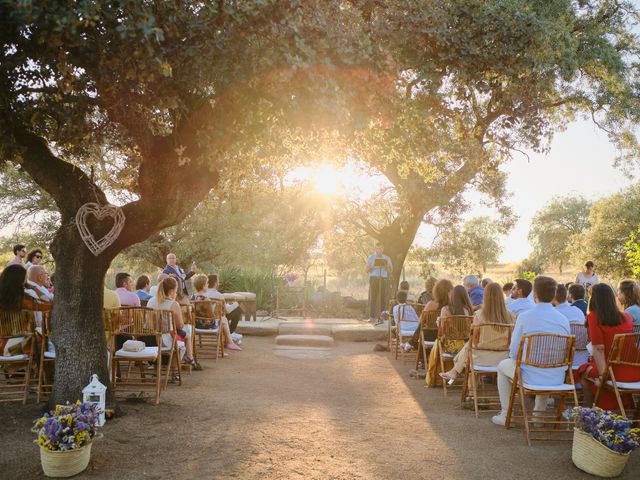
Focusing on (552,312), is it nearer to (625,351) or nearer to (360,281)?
(625,351)

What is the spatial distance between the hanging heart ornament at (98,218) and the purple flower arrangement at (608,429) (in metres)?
4.25

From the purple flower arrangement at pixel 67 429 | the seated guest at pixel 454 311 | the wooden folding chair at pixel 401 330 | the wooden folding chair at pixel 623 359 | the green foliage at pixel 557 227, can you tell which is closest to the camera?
the purple flower arrangement at pixel 67 429

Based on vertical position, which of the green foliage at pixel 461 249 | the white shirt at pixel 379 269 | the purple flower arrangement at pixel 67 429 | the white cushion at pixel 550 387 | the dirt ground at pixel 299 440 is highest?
the green foliage at pixel 461 249

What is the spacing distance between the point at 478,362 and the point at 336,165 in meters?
3.20

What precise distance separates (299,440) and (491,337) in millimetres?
2456

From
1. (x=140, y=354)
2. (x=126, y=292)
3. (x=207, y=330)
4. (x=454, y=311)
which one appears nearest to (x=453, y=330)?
(x=454, y=311)

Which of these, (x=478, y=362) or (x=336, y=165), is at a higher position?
(x=336, y=165)

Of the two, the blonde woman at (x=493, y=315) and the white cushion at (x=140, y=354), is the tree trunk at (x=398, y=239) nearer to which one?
the blonde woman at (x=493, y=315)

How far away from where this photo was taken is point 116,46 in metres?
4.63

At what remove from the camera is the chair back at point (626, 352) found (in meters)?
5.21

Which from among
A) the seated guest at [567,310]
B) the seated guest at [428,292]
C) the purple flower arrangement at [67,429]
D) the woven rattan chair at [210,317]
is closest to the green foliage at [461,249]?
the seated guest at [428,292]

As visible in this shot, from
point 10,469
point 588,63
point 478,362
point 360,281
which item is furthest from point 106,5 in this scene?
point 360,281

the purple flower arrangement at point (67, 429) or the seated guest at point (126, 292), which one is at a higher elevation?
the seated guest at point (126, 292)

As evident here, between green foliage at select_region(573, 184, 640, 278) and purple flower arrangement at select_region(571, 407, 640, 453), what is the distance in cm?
3070
